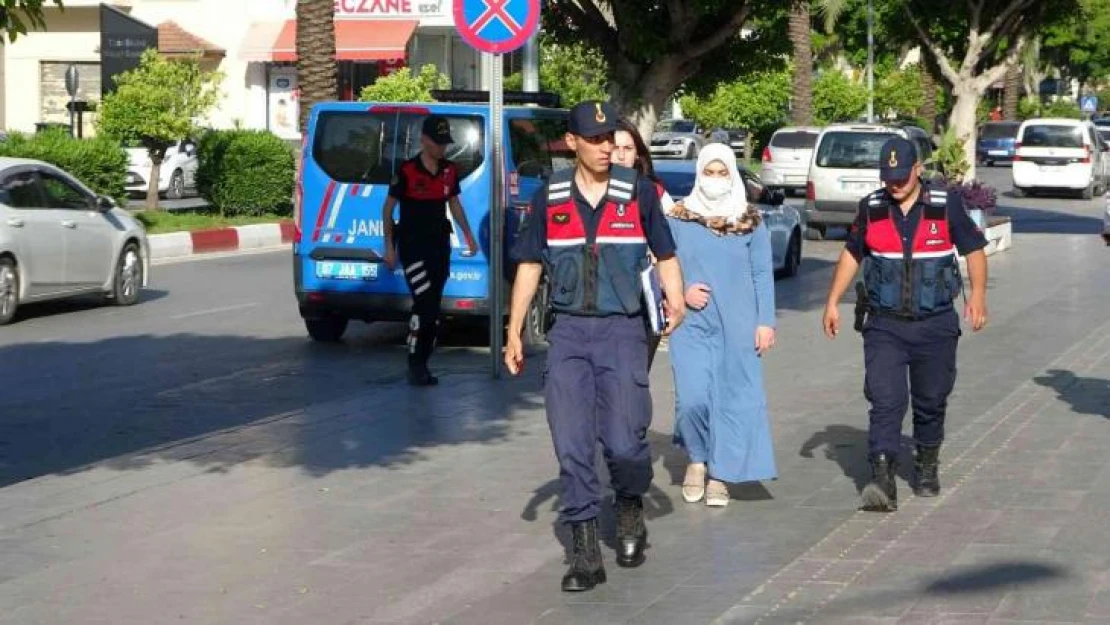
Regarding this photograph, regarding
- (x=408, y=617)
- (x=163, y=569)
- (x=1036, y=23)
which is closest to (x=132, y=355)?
(x=163, y=569)

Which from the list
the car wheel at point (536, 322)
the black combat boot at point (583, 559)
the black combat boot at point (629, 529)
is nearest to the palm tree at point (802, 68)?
the car wheel at point (536, 322)

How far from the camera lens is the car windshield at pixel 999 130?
64.9 metres

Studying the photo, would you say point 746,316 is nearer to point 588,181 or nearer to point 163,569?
point 588,181

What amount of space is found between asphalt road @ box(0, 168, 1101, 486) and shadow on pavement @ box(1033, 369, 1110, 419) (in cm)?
318

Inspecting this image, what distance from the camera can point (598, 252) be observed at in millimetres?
7293

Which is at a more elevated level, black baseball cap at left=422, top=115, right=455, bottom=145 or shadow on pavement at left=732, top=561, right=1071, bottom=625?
black baseball cap at left=422, top=115, right=455, bottom=145

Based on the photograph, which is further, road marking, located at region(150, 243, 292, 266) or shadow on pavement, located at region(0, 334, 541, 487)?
road marking, located at region(150, 243, 292, 266)

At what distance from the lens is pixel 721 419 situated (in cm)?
893

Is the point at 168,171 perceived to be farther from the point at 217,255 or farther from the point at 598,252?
the point at 598,252

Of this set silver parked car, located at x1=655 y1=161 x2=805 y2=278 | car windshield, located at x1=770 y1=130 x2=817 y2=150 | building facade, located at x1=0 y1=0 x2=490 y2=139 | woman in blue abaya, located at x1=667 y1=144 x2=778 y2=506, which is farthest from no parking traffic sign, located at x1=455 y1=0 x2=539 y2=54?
building facade, located at x1=0 y1=0 x2=490 y2=139

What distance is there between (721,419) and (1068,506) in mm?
1551

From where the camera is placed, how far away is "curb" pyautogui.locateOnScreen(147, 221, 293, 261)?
2448 cm

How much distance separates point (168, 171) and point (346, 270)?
21671 mm

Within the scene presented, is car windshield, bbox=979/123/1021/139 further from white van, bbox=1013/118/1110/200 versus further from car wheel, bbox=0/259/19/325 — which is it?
car wheel, bbox=0/259/19/325
